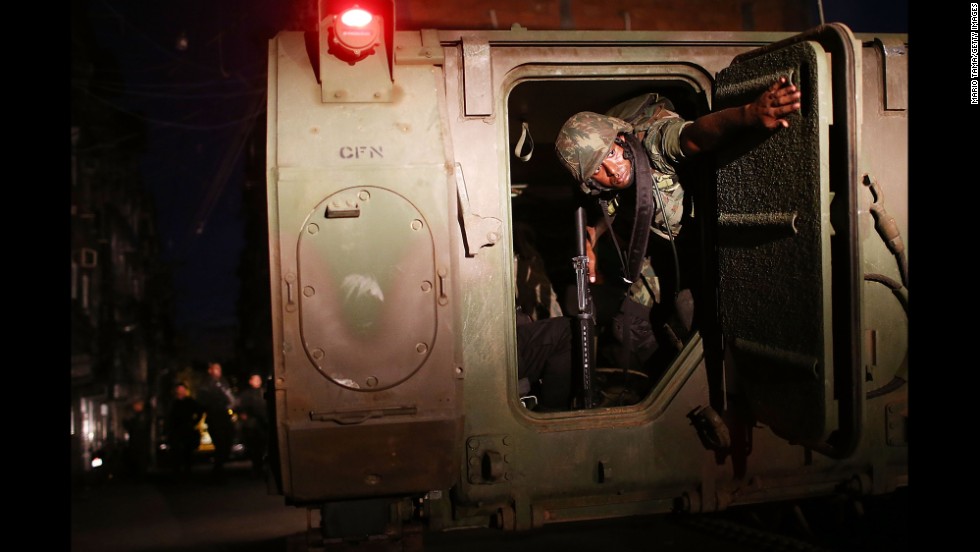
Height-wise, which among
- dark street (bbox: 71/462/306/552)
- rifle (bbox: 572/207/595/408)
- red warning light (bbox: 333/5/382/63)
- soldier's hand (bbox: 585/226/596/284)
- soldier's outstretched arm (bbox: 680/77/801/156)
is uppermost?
red warning light (bbox: 333/5/382/63)

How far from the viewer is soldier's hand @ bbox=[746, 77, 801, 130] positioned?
2.67 meters

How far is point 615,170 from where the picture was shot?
3.51 m

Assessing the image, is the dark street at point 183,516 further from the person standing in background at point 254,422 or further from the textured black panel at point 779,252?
the textured black panel at point 779,252

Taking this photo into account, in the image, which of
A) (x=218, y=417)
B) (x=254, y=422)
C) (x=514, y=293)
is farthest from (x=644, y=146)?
(x=254, y=422)

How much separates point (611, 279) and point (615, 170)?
1105 millimetres

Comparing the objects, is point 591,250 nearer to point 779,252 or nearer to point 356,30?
point 779,252

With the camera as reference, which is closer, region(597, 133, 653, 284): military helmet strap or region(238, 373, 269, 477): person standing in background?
region(597, 133, 653, 284): military helmet strap

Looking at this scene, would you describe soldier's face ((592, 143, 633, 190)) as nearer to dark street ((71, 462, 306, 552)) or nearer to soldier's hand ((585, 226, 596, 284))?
soldier's hand ((585, 226, 596, 284))

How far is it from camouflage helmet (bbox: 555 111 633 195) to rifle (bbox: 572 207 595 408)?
1.29 feet

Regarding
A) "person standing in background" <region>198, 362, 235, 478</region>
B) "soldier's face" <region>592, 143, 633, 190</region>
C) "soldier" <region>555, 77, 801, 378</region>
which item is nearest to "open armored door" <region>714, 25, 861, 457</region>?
"soldier" <region>555, 77, 801, 378</region>

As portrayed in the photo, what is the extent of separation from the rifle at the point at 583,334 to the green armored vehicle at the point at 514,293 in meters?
0.02

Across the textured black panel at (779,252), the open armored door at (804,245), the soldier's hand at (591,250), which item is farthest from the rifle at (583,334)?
the open armored door at (804,245)

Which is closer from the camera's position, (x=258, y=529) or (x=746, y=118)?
(x=746, y=118)

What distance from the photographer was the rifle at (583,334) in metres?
3.60
